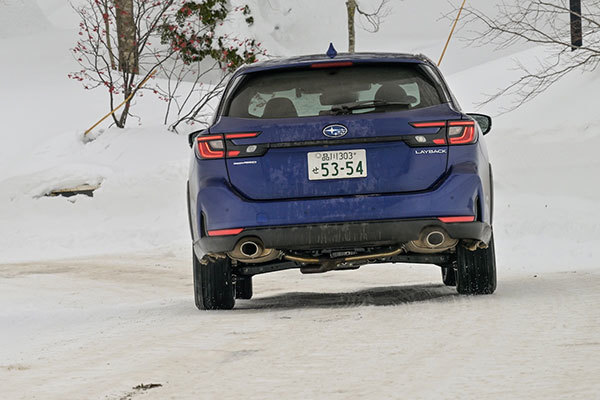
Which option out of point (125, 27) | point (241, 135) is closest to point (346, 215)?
point (241, 135)

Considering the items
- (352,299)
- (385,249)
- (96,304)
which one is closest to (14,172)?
(96,304)

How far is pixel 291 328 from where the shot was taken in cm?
609

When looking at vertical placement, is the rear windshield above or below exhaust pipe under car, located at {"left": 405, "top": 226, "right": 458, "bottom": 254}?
above

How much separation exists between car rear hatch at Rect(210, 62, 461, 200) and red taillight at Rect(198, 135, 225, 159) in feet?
0.13

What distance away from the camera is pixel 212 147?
21.7 ft

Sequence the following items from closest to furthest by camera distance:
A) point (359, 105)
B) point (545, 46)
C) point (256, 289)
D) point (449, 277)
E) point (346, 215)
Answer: point (346, 215) < point (359, 105) < point (449, 277) < point (256, 289) < point (545, 46)

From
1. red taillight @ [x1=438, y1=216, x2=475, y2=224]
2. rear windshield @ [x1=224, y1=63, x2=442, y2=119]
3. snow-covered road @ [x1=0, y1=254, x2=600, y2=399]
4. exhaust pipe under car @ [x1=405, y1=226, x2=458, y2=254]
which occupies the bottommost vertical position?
snow-covered road @ [x1=0, y1=254, x2=600, y2=399]

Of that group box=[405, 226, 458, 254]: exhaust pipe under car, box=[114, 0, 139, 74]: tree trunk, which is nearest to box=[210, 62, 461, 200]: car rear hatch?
box=[405, 226, 458, 254]: exhaust pipe under car

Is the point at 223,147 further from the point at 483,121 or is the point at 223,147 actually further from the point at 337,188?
the point at 483,121

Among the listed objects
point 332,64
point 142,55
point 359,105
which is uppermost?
point 142,55

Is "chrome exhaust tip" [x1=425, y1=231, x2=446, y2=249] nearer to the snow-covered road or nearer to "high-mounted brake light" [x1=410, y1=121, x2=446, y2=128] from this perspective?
the snow-covered road

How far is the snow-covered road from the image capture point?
167 inches

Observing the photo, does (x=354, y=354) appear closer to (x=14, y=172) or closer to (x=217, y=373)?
(x=217, y=373)

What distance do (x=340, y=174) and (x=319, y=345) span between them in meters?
1.40
